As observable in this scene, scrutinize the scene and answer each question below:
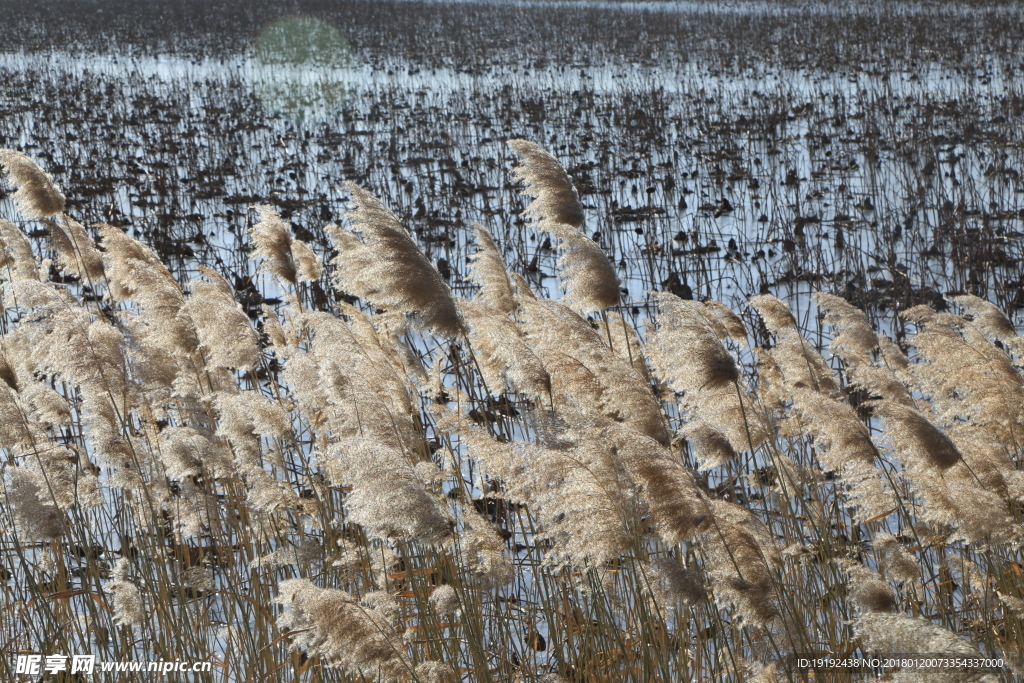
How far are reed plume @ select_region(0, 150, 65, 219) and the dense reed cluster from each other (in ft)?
0.04

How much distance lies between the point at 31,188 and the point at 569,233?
6.72ft

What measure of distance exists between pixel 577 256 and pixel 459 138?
9.42 meters

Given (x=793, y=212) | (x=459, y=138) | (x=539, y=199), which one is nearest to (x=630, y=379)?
(x=539, y=199)

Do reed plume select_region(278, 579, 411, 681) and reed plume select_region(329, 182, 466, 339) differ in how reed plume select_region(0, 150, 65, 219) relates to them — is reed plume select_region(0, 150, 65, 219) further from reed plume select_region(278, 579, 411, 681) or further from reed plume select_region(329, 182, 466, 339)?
reed plume select_region(278, 579, 411, 681)

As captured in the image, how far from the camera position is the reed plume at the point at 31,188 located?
11.3ft

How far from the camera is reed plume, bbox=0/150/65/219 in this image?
346 centimetres

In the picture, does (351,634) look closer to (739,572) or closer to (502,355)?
(739,572)

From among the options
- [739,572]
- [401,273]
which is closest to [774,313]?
[401,273]

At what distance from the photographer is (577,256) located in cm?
292

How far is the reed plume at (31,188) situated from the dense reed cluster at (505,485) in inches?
0.5

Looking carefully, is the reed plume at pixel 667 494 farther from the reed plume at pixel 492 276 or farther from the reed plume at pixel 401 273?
the reed plume at pixel 492 276

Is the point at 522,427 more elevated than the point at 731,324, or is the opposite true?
the point at 731,324

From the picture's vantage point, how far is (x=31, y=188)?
350 centimetres

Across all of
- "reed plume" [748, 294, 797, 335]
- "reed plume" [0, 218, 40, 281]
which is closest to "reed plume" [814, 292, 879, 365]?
"reed plume" [748, 294, 797, 335]
